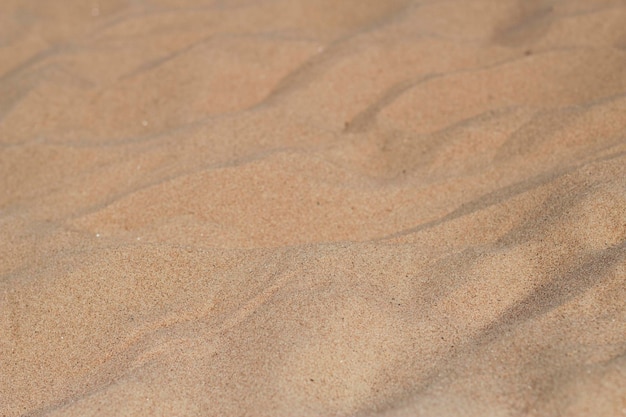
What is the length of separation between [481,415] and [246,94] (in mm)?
1552

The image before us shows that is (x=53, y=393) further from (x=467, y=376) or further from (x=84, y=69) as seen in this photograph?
(x=84, y=69)

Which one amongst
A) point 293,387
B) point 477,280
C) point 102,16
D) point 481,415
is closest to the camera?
point 481,415

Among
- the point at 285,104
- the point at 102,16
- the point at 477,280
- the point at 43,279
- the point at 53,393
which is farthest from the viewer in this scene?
the point at 102,16

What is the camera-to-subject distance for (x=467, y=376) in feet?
4.81

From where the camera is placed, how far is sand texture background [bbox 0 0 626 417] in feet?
5.00

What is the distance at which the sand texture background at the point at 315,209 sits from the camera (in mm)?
1523

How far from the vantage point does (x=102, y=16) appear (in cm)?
321

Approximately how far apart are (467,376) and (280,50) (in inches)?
65.2

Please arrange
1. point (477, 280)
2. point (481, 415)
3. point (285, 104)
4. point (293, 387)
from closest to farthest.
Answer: point (481, 415) → point (293, 387) → point (477, 280) → point (285, 104)

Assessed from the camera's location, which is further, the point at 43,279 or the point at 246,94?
the point at 246,94

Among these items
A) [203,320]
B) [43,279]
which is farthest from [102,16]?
[203,320]

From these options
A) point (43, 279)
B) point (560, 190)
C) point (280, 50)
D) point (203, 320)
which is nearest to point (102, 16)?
point (280, 50)

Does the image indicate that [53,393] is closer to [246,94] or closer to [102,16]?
[246,94]

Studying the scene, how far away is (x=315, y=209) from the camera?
207cm
